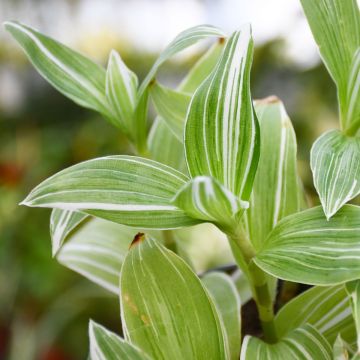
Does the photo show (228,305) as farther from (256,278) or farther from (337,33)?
(337,33)

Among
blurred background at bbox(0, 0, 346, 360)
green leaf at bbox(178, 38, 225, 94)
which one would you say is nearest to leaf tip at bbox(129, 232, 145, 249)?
green leaf at bbox(178, 38, 225, 94)

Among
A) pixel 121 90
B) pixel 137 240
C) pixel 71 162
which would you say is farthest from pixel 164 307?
pixel 71 162

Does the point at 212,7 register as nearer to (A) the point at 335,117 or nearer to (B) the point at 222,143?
(A) the point at 335,117

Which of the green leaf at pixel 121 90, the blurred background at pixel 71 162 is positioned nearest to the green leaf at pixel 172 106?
the green leaf at pixel 121 90

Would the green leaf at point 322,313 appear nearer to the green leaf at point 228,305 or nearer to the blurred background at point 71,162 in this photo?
the green leaf at point 228,305

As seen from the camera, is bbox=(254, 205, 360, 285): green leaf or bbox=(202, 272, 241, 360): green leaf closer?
bbox=(254, 205, 360, 285): green leaf

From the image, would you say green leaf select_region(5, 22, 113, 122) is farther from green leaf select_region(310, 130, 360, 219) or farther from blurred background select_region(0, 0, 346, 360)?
blurred background select_region(0, 0, 346, 360)
